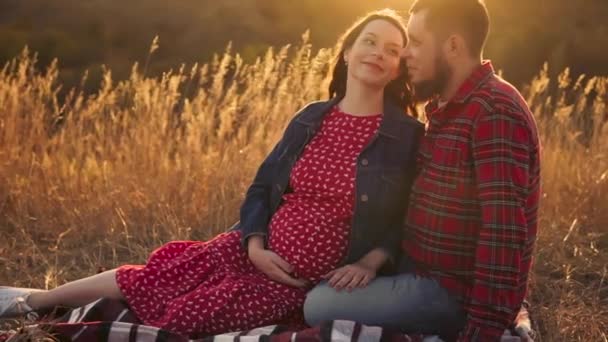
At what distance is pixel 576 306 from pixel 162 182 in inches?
99.0

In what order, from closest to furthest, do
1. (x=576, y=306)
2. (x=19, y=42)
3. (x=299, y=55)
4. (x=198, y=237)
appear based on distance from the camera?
(x=576, y=306), (x=198, y=237), (x=299, y=55), (x=19, y=42)

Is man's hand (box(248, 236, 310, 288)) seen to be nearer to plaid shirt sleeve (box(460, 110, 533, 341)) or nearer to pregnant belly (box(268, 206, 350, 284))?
pregnant belly (box(268, 206, 350, 284))

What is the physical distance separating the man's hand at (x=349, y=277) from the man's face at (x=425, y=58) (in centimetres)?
67

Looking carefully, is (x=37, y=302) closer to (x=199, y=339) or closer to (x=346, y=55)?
(x=199, y=339)

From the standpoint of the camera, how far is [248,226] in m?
3.14

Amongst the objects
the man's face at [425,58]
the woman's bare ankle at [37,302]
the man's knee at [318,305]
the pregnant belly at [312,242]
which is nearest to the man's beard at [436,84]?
the man's face at [425,58]

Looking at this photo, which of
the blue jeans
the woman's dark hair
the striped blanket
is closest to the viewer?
the striped blanket

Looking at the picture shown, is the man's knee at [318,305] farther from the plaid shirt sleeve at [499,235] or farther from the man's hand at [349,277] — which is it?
the plaid shirt sleeve at [499,235]

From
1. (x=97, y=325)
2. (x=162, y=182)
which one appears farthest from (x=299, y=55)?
(x=97, y=325)

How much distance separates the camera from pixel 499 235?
8.45 ft

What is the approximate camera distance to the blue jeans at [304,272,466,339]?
2832 millimetres

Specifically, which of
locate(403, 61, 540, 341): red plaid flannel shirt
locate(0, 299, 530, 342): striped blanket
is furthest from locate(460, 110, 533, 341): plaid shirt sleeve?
locate(0, 299, 530, 342): striped blanket

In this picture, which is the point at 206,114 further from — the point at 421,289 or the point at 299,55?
the point at 421,289

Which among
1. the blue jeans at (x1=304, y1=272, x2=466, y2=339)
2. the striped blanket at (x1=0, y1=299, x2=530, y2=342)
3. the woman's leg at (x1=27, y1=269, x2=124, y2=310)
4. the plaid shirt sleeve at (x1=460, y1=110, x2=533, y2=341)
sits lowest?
the woman's leg at (x1=27, y1=269, x2=124, y2=310)
